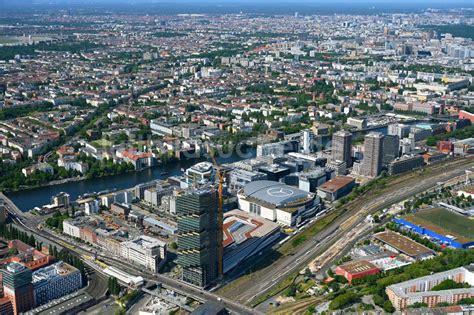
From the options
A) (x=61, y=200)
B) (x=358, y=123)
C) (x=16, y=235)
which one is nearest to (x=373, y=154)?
(x=358, y=123)

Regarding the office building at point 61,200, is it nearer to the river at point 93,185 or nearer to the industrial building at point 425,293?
the river at point 93,185

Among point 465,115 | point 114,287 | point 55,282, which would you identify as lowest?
point 114,287

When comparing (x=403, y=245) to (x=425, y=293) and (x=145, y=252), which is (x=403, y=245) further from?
(x=145, y=252)

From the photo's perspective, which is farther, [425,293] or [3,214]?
[3,214]

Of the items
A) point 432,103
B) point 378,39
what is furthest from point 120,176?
point 378,39

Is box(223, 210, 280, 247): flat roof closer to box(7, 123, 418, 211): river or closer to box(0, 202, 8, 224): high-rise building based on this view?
box(7, 123, 418, 211): river

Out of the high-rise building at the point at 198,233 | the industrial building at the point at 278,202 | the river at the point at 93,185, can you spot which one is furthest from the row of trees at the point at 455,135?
the high-rise building at the point at 198,233
